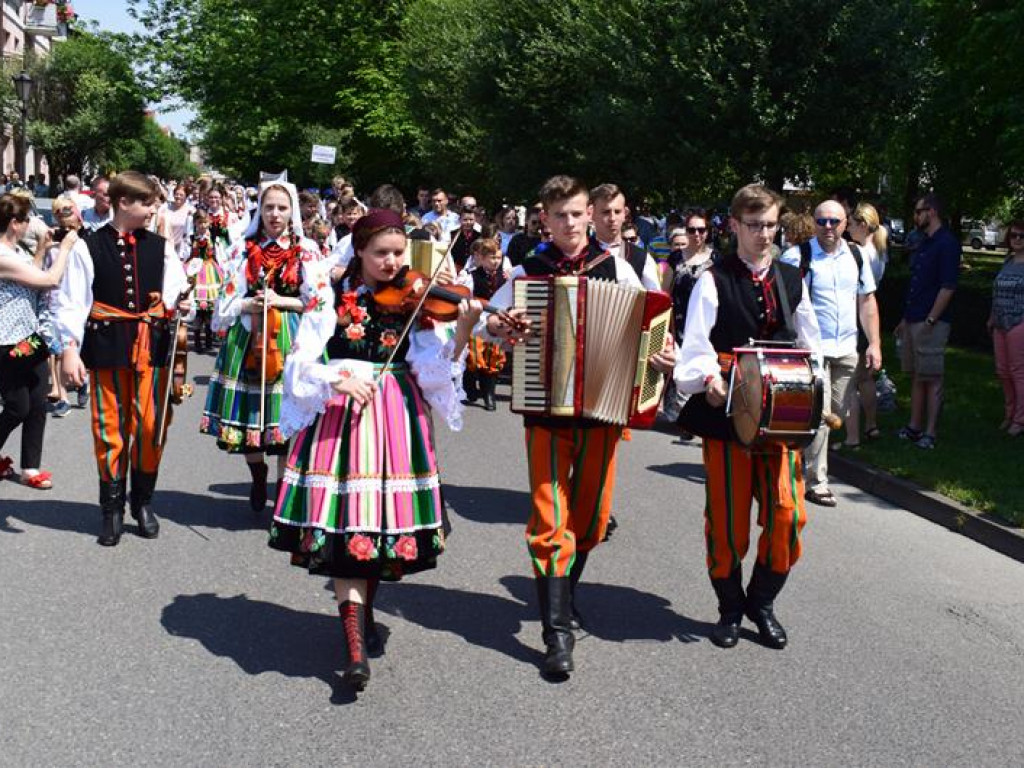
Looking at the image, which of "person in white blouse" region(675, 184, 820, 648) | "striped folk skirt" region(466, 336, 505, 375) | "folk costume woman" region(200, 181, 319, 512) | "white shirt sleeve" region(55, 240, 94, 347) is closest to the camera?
"person in white blouse" region(675, 184, 820, 648)

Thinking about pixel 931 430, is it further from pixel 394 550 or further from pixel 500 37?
pixel 500 37

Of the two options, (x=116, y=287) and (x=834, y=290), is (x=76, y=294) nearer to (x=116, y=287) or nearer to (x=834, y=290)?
(x=116, y=287)

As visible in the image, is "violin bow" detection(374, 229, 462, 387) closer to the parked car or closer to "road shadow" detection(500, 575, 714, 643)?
"road shadow" detection(500, 575, 714, 643)

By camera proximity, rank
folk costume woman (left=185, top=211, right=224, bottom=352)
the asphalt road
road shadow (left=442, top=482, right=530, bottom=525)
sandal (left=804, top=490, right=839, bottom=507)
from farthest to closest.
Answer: folk costume woman (left=185, top=211, right=224, bottom=352), sandal (left=804, top=490, right=839, bottom=507), road shadow (left=442, top=482, right=530, bottom=525), the asphalt road

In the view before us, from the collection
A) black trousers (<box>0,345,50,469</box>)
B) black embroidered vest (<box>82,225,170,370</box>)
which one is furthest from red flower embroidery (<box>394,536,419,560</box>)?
black trousers (<box>0,345,50,469</box>)

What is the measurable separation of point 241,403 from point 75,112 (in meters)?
71.0

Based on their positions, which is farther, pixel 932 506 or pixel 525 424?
pixel 932 506

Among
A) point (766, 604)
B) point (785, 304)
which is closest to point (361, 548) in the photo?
point (766, 604)

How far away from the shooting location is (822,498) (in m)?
8.61

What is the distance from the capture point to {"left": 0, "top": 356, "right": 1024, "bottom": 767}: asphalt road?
435 cm

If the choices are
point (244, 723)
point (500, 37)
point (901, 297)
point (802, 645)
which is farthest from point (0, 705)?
point (500, 37)

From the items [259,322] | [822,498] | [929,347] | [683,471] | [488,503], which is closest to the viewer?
[259,322]

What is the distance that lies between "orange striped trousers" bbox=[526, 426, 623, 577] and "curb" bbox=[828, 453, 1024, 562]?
128 inches

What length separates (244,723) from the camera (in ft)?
14.6
